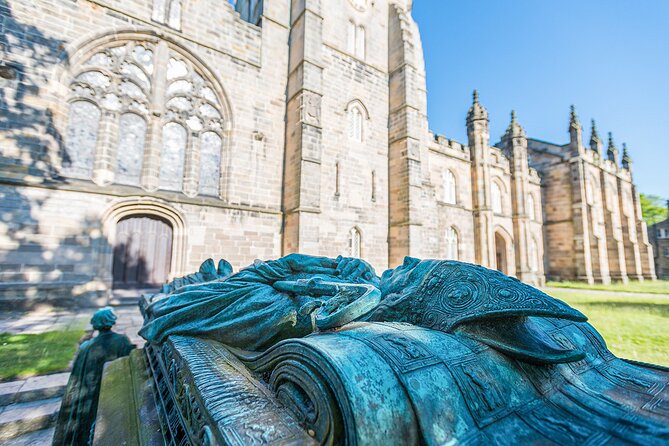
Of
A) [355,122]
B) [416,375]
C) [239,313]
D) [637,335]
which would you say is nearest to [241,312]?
[239,313]

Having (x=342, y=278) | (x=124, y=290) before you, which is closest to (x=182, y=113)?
(x=124, y=290)

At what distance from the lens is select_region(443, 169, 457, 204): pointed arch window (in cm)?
1800

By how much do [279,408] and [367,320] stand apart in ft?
2.82

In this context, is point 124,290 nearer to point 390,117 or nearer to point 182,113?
point 182,113

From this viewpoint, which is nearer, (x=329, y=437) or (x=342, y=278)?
(x=329, y=437)

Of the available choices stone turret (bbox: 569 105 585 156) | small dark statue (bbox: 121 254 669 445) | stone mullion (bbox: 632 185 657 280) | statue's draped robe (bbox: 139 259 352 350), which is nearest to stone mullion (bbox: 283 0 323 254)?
statue's draped robe (bbox: 139 259 352 350)

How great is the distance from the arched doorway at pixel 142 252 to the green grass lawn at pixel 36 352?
13.7ft

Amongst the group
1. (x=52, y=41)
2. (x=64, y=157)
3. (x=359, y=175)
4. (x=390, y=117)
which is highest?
(x=390, y=117)

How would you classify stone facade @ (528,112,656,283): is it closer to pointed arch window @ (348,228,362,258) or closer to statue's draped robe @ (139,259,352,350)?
pointed arch window @ (348,228,362,258)

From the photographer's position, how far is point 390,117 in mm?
14070

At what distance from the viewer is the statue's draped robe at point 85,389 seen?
2291mm

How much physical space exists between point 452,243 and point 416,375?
17483 millimetres

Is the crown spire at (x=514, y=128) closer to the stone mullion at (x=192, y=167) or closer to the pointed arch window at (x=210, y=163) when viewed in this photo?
the pointed arch window at (x=210, y=163)

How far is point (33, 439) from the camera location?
2.57 metres
